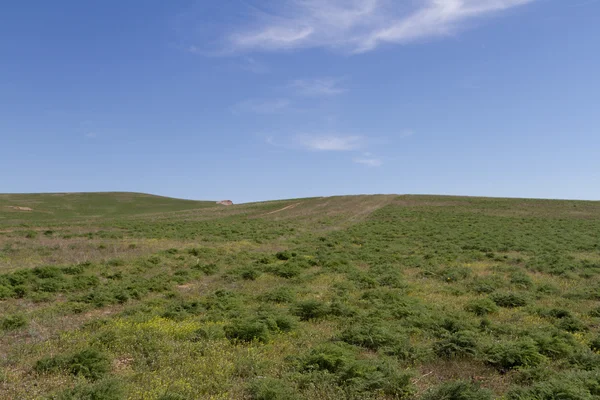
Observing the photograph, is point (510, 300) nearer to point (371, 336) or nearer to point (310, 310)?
point (371, 336)

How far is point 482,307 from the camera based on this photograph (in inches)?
467

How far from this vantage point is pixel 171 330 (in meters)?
9.52

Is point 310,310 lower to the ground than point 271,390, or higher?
lower

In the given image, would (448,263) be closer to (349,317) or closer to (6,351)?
(349,317)

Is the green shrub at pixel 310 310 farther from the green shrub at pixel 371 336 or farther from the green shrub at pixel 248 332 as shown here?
the green shrub at pixel 248 332

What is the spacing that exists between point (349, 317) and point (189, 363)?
4908 mm

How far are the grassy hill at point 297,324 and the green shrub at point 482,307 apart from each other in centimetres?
4

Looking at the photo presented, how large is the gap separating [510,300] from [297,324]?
757 cm

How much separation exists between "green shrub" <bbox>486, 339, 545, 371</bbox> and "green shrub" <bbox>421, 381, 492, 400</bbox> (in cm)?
176

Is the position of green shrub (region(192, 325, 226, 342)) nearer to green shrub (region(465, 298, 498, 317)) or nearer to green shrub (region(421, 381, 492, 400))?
green shrub (region(421, 381, 492, 400))

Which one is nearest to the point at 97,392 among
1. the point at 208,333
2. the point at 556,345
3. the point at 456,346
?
the point at 208,333

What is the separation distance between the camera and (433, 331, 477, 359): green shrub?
27.3 feet

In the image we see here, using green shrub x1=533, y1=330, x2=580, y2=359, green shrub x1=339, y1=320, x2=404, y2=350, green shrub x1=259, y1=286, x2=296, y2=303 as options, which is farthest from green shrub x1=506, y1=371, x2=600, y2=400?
green shrub x1=259, y1=286, x2=296, y2=303

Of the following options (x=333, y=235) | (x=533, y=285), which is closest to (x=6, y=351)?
(x=533, y=285)
